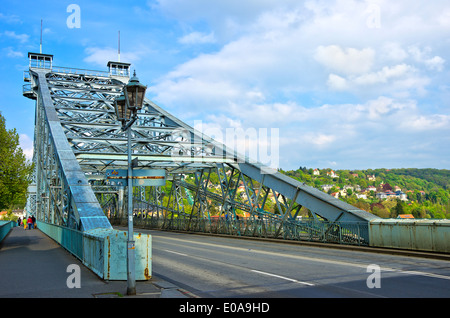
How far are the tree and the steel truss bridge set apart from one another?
5.52 ft

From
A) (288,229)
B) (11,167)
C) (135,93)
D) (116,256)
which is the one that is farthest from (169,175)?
(135,93)

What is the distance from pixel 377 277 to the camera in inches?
429

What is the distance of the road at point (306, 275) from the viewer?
922 centimetres

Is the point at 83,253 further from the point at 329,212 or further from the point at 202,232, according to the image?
the point at 202,232

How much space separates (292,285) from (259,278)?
1.36 m

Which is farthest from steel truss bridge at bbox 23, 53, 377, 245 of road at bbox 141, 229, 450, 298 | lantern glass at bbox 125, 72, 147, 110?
road at bbox 141, 229, 450, 298

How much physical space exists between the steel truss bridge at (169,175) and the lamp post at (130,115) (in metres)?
0.93

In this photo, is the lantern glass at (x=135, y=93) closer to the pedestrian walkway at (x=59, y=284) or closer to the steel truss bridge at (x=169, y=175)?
the steel truss bridge at (x=169, y=175)

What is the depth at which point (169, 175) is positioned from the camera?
127ft

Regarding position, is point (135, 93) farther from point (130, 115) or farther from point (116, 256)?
point (116, 256)

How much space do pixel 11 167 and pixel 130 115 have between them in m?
19.4

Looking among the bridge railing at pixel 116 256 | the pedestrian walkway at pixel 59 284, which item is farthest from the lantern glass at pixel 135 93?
the pedestrian walkway at pixel 59 284

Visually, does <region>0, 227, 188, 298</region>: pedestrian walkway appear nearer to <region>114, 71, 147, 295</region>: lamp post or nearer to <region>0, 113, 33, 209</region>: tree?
<region>114, 71, 147, 295</region>: lamp post
